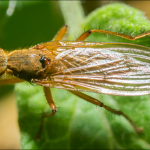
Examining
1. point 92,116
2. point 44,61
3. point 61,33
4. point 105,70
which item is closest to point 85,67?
point 105,70

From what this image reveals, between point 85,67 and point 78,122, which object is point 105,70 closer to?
point 85,67

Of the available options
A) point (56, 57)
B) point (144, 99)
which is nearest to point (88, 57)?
point (56, 57)

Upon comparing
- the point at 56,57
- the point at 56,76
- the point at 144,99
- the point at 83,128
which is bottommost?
the point at 83,128

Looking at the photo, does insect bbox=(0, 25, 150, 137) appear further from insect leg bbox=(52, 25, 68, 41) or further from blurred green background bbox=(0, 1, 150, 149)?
insect leg bbox=(52, 25, 68, 41)

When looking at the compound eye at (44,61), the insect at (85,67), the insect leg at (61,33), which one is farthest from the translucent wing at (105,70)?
the insect leg at (61,33)

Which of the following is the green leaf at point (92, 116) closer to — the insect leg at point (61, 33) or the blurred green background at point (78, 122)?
the blurred green background at point (78, 122)

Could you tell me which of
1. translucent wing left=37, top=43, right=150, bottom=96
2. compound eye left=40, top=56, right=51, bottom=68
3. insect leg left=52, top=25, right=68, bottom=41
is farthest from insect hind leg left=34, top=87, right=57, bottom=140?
insect leg left=52, top=25, right=68, bottom=41

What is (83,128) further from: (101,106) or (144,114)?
(144,114)
